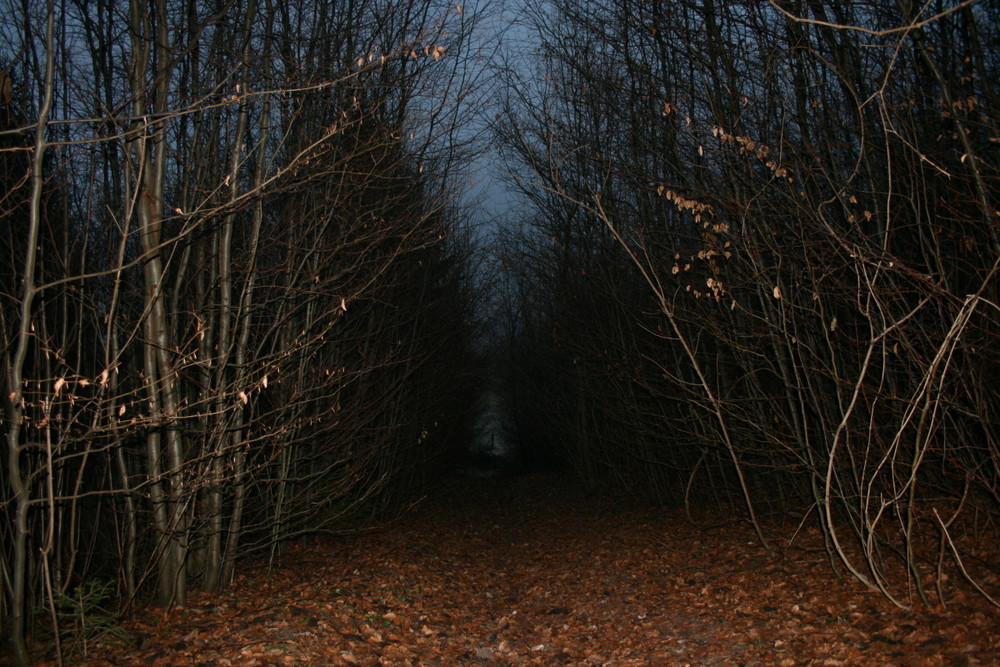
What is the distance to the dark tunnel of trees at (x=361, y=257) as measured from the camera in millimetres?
5379

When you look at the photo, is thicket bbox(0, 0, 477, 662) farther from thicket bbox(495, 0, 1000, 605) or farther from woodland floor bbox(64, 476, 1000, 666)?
thicket bbox(495, 0, 1000, 605)

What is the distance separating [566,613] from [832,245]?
173 inches

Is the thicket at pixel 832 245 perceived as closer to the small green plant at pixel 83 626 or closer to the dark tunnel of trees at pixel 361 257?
the dark tunnel of trees at pixel 361 257

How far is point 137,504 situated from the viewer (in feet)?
21.5

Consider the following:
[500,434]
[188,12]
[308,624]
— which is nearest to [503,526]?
[308,624]

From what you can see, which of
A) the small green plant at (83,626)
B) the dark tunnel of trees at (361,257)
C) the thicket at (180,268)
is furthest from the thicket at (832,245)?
the small green plant at (83,626)

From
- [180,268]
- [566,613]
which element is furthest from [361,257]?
[566,613]

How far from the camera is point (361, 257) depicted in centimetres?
806

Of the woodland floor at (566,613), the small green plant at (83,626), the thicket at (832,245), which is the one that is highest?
the thicket at (832,245)

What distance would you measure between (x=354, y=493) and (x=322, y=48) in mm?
6819

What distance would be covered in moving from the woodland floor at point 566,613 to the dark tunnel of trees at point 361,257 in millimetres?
418

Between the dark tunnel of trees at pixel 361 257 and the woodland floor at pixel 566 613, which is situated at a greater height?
the dark tunnel of trees at pixel 361 257

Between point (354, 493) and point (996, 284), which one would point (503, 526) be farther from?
point (996, 284)

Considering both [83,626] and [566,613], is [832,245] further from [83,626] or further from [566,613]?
[83,626]
